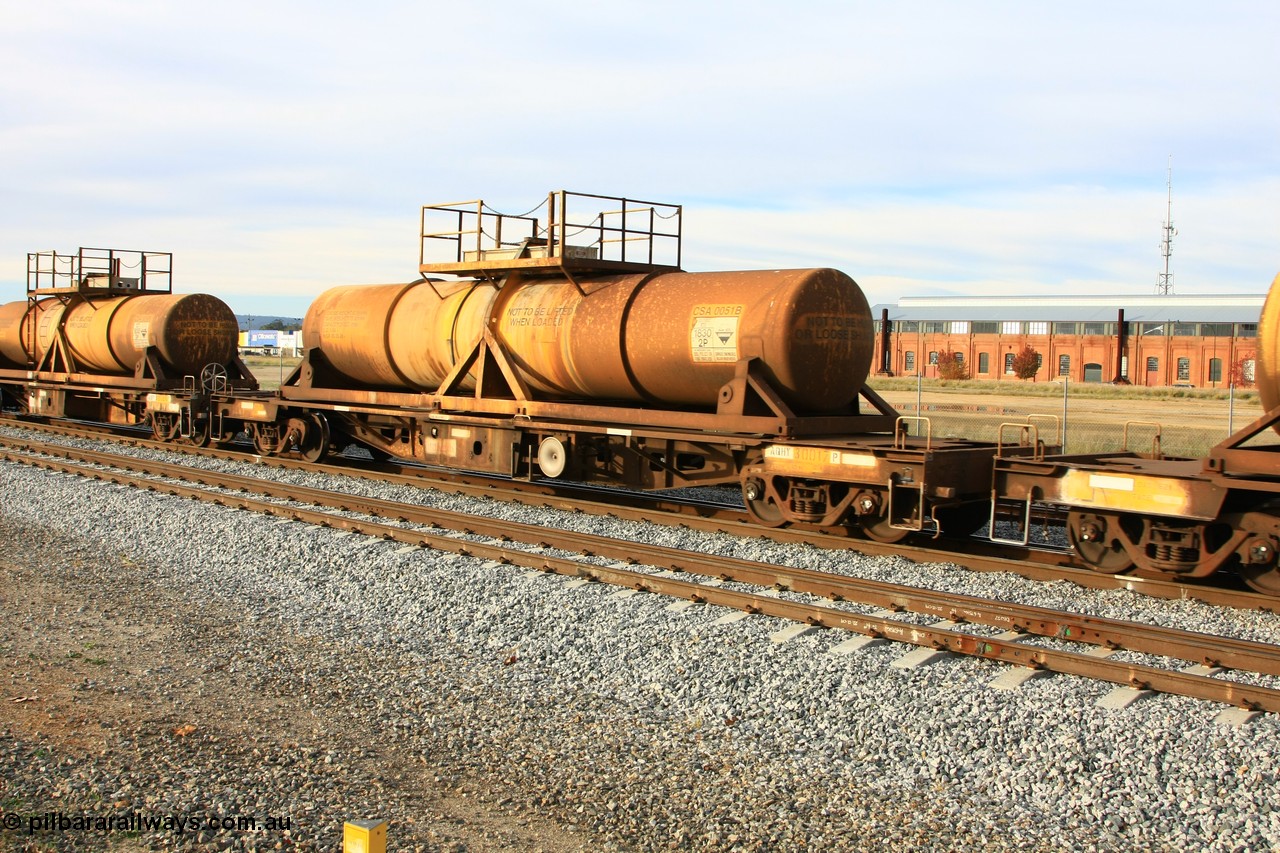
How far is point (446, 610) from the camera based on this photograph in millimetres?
8883

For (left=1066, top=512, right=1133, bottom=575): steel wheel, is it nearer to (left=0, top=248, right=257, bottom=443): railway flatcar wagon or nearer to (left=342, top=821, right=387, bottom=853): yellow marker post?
(left=342, top=821, right=387, bottom=853): yellow marker post

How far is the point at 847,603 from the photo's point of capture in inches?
353

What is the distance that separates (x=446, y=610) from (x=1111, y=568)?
20.5 ft

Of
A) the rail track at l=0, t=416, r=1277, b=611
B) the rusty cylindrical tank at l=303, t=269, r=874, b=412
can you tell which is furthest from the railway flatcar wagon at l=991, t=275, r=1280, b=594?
the rusty cylindrical tank at l=303, t=269, r=874, b=412

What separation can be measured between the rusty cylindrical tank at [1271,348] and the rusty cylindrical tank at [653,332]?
4.53 meters

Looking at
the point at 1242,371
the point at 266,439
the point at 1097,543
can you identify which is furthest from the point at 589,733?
the point at 1242,371

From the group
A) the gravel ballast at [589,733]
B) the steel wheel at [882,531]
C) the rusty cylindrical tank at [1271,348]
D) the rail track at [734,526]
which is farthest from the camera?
the steel wheel at [882,531]

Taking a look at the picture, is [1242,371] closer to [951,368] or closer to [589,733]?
[951,368]

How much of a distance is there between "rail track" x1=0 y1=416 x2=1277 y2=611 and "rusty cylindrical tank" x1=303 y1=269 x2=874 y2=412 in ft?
4.98

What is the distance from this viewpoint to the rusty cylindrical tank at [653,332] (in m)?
12.2

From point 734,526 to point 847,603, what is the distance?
3271mm

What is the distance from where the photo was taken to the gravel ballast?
517 cm

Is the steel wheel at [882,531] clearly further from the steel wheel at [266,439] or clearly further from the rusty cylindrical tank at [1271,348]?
the steel wheel at [266,439]

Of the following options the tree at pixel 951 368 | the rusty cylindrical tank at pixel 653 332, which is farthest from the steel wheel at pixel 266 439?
the tree at pixel 951 368
